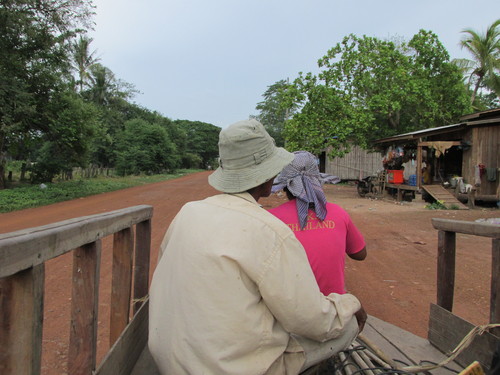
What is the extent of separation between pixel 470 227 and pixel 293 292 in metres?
1.43

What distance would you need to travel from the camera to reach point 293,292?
1.35m

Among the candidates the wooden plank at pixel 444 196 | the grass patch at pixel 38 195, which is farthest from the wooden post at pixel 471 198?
the grass patch at pixel 38 195

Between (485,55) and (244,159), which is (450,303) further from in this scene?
(485,55)

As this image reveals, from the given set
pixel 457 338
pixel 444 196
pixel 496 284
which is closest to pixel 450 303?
pixel 457 338

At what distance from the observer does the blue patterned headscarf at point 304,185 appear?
222cm

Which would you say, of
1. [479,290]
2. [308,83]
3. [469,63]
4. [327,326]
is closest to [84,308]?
[327,326]

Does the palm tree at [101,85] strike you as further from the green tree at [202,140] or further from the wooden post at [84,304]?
the wooden post at [84,304]

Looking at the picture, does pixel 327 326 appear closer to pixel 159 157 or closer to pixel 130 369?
pixel 130 369

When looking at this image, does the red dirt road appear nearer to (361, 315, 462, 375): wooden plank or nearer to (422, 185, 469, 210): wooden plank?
(361, 315, 462, 375): wooden plank

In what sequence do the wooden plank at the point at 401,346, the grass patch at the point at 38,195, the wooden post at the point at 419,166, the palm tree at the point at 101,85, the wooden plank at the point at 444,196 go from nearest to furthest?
the wooden plank at the point at 401,346, the grass patch at the point at 38,195, the wooden plank at the point at 444,196, the wooden post at the point at 419,166, the palm tree at the point at 101,85

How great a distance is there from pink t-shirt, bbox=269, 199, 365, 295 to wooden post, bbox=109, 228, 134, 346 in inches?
39.7

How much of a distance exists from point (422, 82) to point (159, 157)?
27346 millimetres

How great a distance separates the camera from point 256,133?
1619 millimetres

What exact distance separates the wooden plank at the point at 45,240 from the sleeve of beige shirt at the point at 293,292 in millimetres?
745
